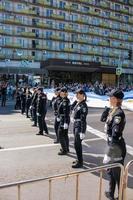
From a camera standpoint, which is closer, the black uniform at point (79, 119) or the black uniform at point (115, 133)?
the black uniform at point (115, 133)

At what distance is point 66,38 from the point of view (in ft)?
292

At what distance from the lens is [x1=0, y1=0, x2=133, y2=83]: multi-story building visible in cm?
8006

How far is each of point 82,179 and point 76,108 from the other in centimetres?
190

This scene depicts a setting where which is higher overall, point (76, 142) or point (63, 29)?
A: point (63, 29)

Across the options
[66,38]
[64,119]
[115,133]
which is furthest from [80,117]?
[66,38]

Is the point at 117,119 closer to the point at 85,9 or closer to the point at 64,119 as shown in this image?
the point at 64,119

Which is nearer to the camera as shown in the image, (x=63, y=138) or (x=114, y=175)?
(x=114, y=175)

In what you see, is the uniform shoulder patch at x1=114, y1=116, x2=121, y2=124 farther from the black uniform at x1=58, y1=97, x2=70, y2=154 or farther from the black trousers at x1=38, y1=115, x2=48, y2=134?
the black trousers at x1=38, y1=115, x2=48, y2=134

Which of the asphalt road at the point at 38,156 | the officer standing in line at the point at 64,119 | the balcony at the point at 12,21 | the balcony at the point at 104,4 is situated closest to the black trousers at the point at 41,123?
the asphalt road at the point at 38,156

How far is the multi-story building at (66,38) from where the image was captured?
8006cm

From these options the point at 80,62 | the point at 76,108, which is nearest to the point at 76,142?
the point at 76,108

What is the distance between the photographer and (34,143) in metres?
13.3

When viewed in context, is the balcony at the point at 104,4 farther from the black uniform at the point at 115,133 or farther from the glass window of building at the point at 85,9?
the black uniform at the point at 115,133

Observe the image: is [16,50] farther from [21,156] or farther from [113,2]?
[21,156]
